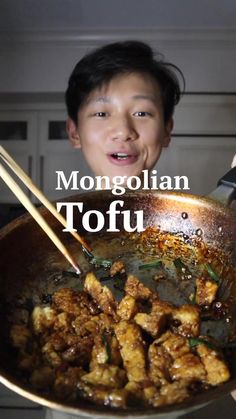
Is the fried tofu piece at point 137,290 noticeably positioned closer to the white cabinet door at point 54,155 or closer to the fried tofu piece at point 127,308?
the fried tofu piece at point 127,308

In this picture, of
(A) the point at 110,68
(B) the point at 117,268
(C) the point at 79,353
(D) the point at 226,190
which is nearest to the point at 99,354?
(C) the point at 79,353

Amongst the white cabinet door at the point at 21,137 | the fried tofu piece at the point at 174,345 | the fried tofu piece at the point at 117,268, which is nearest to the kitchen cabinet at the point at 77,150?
the white cabinet door at the point at 21,137

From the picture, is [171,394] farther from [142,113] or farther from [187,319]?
[142,113]

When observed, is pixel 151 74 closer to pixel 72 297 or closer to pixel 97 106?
pixel 97 106

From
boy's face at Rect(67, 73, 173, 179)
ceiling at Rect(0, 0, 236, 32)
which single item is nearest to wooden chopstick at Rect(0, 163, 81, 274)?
boy's face at Rect(67, 73, 173, 179)

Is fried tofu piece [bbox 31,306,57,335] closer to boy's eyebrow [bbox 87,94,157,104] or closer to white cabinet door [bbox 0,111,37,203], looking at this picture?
white cabinet door [bbox 0,111,37,203]

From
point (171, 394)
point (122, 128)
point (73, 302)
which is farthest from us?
point (122, 128)
